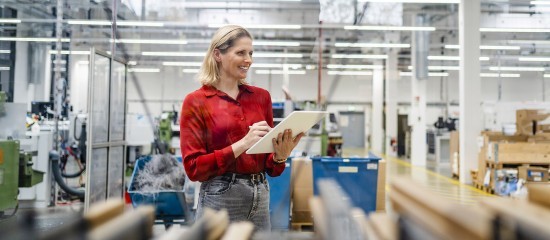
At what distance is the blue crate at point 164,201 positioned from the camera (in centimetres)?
364

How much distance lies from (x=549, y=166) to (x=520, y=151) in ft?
1.66

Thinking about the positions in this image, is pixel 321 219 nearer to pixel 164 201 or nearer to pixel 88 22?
pixel 164 201

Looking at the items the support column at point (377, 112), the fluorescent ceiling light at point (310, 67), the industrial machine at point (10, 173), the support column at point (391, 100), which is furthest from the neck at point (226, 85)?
the support column at point (377, 112)

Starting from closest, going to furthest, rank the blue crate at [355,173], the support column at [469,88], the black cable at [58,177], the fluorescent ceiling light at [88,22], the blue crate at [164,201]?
the blue crate at [164,201]
the blue crate at [355,173]
the black cable at [58,177]
the support column at [469,88]
the fluorescent ceiling light at [88,22]

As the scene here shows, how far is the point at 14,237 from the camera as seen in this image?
0.46 metres

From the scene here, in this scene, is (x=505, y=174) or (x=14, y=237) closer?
(x=14, y=237)

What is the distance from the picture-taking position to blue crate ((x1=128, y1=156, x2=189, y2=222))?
3639mm

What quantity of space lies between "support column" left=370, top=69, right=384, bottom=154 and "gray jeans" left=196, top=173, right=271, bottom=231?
49.4 feet

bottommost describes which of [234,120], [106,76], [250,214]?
[250,214]

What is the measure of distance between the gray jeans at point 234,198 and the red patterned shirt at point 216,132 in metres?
0.03

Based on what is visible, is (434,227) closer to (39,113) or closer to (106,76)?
(106,76)

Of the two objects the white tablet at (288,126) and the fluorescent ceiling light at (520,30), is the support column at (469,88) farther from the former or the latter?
the white tablet at (288,126)

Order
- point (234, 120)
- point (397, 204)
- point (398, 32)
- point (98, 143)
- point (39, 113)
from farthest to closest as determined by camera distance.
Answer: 1. point (398, 32)
2. point (39, 113)
3. point (98, 143)
4. point (234, 120)
5. point (397, 204)

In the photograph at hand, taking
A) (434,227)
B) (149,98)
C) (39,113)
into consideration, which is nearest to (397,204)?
(434,227)
